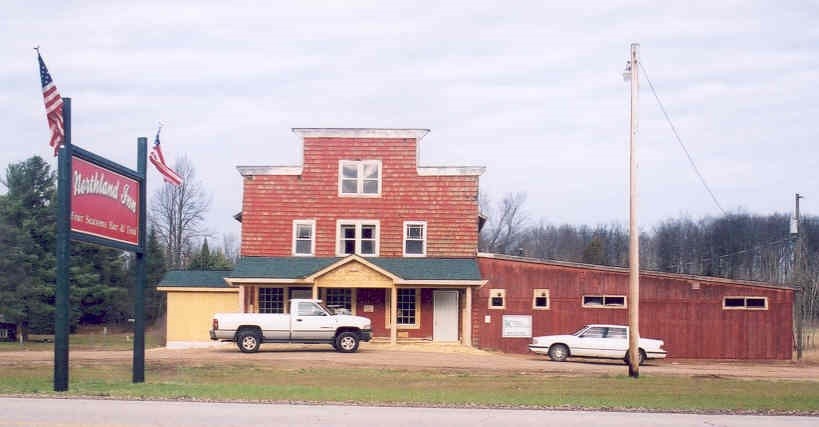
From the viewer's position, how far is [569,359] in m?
33.7

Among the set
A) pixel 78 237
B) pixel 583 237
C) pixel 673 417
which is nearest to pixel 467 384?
pixel 673 417

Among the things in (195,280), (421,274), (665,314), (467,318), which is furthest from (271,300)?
(665,314)

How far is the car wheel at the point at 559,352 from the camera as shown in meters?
32.8

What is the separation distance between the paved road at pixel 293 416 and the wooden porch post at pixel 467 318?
2085 centimetres

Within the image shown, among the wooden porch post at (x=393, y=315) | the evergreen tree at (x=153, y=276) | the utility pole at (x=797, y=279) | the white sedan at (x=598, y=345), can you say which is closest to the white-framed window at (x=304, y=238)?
the wooden porch post at (x=393, y=315)

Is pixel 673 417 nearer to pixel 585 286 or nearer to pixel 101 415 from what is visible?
pixel 101 415

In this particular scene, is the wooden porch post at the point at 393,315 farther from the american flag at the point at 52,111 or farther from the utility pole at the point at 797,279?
A: the american flag at the point at 52,111

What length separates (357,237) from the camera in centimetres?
3903

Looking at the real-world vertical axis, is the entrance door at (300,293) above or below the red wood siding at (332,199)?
below

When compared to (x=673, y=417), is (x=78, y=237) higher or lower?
higher

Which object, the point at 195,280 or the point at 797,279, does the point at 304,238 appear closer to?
the point at 195,280

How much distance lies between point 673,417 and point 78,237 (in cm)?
1151

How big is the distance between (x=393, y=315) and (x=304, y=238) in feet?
18.9

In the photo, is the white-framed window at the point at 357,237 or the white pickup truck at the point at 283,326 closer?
the white pickup truck at the point at 283,326
